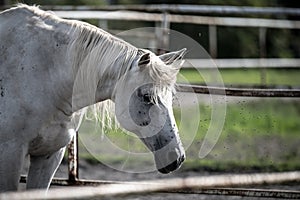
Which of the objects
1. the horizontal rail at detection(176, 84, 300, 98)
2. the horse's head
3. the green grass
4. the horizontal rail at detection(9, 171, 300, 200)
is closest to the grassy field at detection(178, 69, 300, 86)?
the green grass

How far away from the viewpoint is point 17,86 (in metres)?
3.51

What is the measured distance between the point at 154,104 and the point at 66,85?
0.54 metres

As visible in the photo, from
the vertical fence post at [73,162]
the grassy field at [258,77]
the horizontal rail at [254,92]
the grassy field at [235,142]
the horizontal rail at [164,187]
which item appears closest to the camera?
the horizontal rail at [164,187]

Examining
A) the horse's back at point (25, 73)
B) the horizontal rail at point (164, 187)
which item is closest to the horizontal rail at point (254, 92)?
the horse's back at point (25, 73)

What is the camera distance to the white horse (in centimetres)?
341

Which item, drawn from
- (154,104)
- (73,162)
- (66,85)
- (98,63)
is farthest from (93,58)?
(73,162)

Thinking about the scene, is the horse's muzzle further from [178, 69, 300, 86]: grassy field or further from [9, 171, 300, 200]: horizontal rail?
[178, 69, 300, 86]: grassy field

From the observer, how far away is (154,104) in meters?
3.40

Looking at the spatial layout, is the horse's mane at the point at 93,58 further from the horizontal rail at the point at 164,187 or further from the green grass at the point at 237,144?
the green grass at the point at 237,144

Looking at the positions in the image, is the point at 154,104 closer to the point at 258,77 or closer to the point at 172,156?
the point at 172,156

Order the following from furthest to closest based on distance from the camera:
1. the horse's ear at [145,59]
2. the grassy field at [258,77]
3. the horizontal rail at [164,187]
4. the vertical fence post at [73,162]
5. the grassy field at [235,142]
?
the grassy field at [258,77]
the grassy field at [235,142]
the vertical fence post at [73,162]
the horse's ear at [145,59]
the horizontal rail at [164,187]

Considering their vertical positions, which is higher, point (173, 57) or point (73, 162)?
point (173, 57)

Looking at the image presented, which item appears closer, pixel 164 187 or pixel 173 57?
pixel 164 187

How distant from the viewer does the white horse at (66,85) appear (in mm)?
3406
